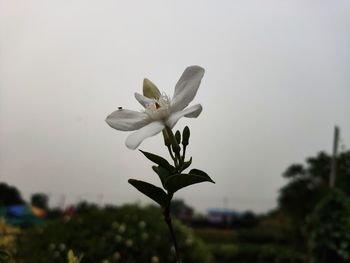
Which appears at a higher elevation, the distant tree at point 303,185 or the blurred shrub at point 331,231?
the distant tree at point 303,185

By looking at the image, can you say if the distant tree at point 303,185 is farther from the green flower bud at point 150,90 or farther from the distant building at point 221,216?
the green flower bud at point 150,90

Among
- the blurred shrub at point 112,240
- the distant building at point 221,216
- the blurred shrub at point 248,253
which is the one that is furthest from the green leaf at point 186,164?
the distant building at point 221,216

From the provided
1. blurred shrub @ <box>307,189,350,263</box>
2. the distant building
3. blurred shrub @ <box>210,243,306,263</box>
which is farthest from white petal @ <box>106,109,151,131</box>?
the distant building

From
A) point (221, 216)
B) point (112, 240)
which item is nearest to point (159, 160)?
point (112, 240)

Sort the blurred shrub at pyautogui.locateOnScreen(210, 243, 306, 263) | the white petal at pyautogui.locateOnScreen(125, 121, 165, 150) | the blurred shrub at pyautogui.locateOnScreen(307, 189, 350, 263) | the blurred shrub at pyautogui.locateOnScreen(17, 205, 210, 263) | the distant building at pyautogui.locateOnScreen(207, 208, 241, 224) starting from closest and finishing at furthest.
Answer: the white petal at pyautogui.locateOnScreen(125, 121, 165, 150) < the blurred shrub at pyautogui.locateOnScreen(17, 205, 210, 263) < the blurred shrub at pyautogui.locateOnScreen(307, 189, 350, 263) < the blurred shrub at pyautogui.locateOnScreen(210, 243, 306, 263) < the distant building at pyautogui.locateOnScreen(207, 208, 241, 224)

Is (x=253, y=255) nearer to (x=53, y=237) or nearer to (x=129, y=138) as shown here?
(x=53, y=237)

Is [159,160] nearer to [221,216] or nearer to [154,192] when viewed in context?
[154,192]

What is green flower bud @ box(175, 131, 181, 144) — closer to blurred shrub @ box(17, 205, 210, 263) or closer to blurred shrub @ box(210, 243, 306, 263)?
blurred shrub @ box(17, 205, 210, 263)
